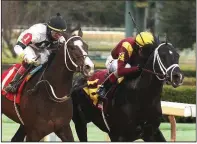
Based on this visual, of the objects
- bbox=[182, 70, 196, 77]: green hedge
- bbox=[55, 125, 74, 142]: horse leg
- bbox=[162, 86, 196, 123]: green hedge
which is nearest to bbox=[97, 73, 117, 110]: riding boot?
bbox=[55, 125, 74, 142]: horse leg

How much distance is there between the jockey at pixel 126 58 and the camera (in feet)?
25.8

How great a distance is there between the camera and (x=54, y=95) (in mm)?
Result: 7680

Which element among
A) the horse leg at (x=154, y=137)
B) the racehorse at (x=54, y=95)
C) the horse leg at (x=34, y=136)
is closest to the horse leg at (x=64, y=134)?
the racehorse at (x=54, y=95)

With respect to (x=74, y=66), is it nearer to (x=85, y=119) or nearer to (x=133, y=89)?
(x=133, y=89)

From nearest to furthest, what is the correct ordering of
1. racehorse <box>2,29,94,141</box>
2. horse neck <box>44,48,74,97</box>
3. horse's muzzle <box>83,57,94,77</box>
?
horse's muzzle <box>83,57,94,77</box>
racehorse <box>2,29,94,141</box>
horse neck <box>44,48,74,97</box>

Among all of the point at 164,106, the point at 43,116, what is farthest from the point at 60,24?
the point at 164,106

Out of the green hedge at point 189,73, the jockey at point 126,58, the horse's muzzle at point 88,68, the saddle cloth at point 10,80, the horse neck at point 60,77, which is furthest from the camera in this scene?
the green hedge at point 189,73

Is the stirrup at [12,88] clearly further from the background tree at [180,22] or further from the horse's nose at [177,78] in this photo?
the background tree at [180,22]

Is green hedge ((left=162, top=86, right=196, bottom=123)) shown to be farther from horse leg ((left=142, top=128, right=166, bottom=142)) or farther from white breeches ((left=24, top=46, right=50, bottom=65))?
white breeches ((left=24, top=46, right=50, bottom=65))

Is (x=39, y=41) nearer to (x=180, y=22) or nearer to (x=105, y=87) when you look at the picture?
(x=105, y=87)

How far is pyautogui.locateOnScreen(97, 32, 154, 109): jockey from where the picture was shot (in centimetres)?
787

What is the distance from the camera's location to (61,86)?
777cm

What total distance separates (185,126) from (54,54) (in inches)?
220

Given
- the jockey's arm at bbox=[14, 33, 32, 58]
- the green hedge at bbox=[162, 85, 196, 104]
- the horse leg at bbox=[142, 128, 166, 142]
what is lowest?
the green hedge at bbox=[162, 85, 196, 104]
